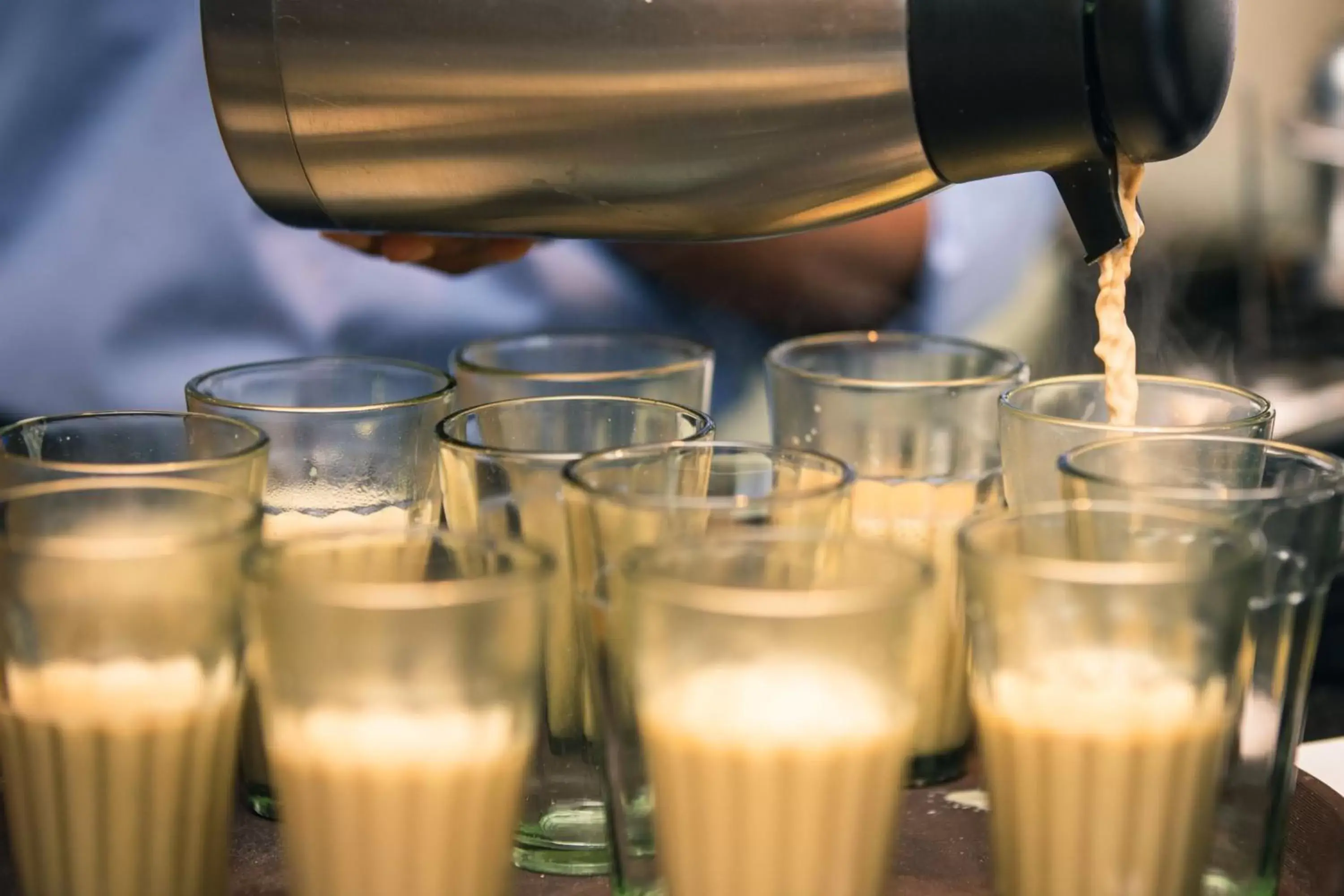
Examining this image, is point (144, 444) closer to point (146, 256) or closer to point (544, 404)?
point (544, 404)

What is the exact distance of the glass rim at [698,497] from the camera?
0.51 meters

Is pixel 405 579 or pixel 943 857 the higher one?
pixel 405 579

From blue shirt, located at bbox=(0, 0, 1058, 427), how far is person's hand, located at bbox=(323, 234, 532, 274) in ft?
0.69

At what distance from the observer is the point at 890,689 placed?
47cm

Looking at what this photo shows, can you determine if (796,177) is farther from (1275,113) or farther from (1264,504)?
(1275,113)

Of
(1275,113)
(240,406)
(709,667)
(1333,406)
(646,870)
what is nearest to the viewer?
(709,667)

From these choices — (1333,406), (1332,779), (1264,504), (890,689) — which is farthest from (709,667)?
(1333,406)

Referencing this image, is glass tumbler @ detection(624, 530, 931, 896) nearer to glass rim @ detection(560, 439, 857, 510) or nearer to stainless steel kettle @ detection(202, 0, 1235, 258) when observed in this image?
glass rim @ detection(560, 439, 857, 510)

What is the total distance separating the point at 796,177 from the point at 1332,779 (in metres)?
0.37

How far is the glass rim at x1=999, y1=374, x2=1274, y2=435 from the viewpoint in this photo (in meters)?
0.61

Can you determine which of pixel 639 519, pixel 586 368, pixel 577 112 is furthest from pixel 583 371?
pixel 639 519

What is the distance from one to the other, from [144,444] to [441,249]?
337 mm

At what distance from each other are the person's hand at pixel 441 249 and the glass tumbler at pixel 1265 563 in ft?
1.37

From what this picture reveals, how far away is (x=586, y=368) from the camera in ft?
2.90
